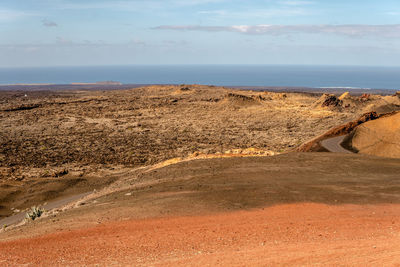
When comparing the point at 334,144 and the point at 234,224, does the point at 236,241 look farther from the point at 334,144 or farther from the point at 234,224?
the point at 334,144

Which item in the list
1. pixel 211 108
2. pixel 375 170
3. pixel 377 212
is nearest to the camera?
pixel 377 212

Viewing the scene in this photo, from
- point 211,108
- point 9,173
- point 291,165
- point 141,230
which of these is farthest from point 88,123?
point 141,230

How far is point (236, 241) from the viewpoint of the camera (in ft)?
27.9

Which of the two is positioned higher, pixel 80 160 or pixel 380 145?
pixel 380 145

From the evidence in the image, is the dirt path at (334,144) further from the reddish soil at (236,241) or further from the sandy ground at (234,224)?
the reddish soil at (236,241)

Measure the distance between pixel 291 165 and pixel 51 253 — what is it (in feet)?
33.3

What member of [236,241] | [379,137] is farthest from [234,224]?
[379,137]

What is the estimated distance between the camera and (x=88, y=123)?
4206 cm

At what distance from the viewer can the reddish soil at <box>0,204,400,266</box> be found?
24.0ft

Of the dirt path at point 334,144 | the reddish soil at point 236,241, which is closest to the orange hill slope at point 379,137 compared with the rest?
the dirt path at point 334,144

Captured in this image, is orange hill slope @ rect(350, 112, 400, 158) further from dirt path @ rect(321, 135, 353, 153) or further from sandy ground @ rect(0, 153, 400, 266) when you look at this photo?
sandy ground @ rect(0, 153, 400, 266)

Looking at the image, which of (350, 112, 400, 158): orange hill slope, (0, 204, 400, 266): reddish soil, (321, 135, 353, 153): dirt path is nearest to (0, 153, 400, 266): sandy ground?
(0, 204, 400, 266): reddish soil

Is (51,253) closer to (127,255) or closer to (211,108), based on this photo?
(127,255)

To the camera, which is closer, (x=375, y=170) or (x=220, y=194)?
(x=220, y=194)
